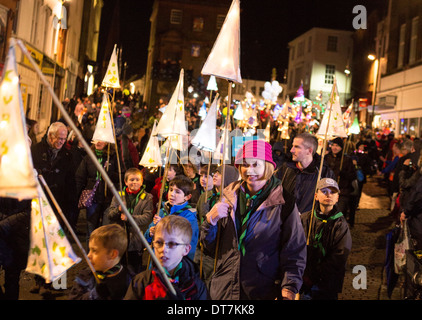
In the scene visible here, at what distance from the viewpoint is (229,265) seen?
11.1 feet

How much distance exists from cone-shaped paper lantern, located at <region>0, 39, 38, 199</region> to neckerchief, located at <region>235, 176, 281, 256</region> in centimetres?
160

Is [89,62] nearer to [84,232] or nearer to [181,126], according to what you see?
[84,232]

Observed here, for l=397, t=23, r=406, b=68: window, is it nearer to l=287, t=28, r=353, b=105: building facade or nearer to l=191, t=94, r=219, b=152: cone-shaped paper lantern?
l=287, t=28, r=353, b=105: building facade

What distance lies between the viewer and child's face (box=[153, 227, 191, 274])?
10.3ft

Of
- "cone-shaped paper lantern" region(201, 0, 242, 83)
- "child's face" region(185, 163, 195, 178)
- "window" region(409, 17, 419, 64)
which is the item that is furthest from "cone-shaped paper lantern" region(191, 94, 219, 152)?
"window" region(409, 17, 419, 64)

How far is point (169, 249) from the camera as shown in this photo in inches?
125

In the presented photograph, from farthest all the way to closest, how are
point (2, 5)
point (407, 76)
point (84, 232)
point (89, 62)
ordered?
point (89, 62), point (407, 76), point (2, 5), point (84, 232)

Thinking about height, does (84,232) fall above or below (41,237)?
below

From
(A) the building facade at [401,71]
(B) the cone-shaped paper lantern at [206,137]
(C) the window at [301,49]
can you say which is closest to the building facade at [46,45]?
(B) the cone-shaped paper lantern at [206,137]

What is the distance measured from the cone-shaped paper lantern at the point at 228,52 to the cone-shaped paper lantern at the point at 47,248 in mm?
1685

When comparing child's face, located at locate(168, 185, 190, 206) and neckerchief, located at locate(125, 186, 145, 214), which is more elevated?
child's face, located at locate(168, 185, 190, 206)

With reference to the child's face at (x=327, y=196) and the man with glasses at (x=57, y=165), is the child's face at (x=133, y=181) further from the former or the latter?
the child's face at (x=327, y=196)

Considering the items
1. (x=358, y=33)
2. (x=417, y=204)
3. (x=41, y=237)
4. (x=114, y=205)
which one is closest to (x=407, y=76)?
(x=358, y=33)
